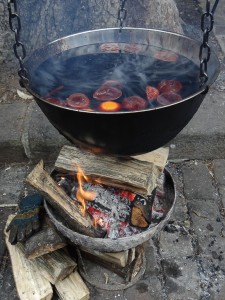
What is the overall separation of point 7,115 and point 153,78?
180 centimetres

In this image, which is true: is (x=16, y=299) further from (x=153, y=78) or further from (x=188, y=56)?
(x=188, y=56)

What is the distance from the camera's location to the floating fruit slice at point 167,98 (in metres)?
1.78

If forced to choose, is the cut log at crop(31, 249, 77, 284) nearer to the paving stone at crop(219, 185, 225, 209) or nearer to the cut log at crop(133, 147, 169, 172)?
the cut log at crop(133, 147, 169, 172)

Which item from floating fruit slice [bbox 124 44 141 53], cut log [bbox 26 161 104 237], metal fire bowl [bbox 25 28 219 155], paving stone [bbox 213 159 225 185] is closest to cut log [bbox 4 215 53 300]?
cut log [bbox 26 161 104 237]

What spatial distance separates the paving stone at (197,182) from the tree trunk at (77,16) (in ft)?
5.32

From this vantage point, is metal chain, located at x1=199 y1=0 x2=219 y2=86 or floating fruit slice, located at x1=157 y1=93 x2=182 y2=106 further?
floating fruit slice, located at x1=157 y1=93 x2=182 y2=106

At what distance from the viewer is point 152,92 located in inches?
74.4

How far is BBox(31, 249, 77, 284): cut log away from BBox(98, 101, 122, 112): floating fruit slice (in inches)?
43.0

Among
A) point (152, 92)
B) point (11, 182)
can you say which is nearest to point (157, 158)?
point (152, 92)

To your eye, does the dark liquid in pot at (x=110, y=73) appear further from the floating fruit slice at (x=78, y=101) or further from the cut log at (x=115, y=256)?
the cut log at (x=115, y=256)

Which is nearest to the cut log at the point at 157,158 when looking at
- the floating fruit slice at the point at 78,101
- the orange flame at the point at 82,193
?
the orange flame at the point at 82,193

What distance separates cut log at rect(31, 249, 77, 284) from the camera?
2309mm

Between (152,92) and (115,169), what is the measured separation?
21.1 inches

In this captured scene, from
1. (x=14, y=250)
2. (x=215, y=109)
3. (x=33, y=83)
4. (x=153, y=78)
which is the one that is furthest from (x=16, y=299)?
(x=215, y=109)
